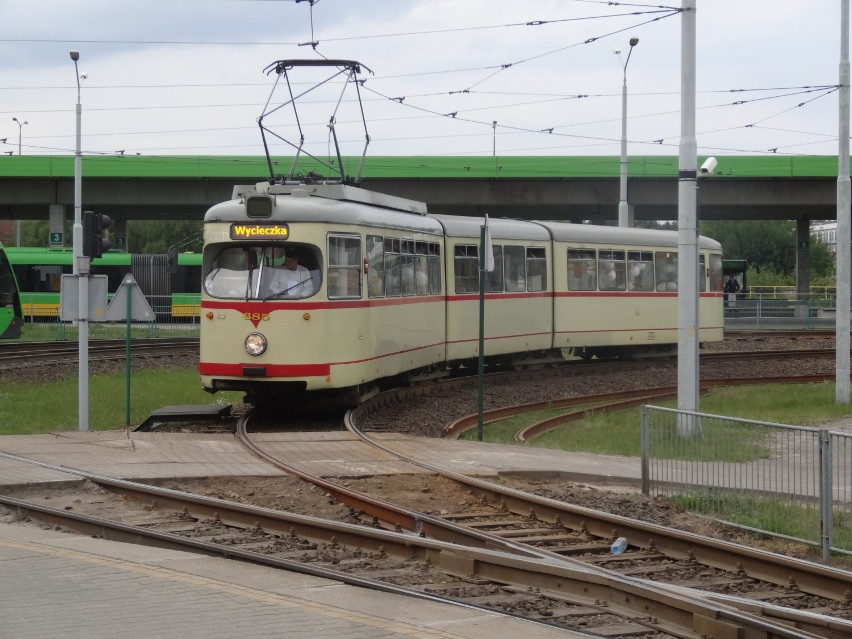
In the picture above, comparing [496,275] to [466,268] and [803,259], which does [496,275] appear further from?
[803,259]

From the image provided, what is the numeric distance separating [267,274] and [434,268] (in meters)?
5.38

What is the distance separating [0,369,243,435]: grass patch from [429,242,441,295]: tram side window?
4098 mm

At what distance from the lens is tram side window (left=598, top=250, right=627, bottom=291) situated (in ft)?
92.9

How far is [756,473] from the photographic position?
34.7 ft

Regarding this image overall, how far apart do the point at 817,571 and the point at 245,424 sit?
10.1m

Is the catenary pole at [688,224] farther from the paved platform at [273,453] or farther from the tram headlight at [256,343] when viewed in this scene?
the tram headlight at [256,343]

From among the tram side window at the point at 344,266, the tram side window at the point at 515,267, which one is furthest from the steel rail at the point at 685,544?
the tram side window at the point at 515,267

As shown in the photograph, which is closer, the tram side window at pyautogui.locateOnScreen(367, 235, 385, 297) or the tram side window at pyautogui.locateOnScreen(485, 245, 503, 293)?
the tram side window at pyautogui.locateOnScreen(367, 235, 385, 297)

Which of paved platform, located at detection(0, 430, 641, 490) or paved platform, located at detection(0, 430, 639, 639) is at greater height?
paved platform, located at detection(0, 430, 641, 490)

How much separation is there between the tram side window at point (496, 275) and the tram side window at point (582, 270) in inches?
125

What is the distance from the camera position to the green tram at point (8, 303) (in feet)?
121

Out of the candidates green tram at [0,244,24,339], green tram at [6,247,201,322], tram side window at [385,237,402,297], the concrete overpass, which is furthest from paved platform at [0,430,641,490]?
green tram at [6,247,201,322]

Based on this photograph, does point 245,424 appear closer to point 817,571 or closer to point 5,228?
point 817,571

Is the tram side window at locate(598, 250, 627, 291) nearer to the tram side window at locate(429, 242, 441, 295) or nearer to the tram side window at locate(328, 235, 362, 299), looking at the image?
the tram side window at locate(429, 242, 441, 295)
